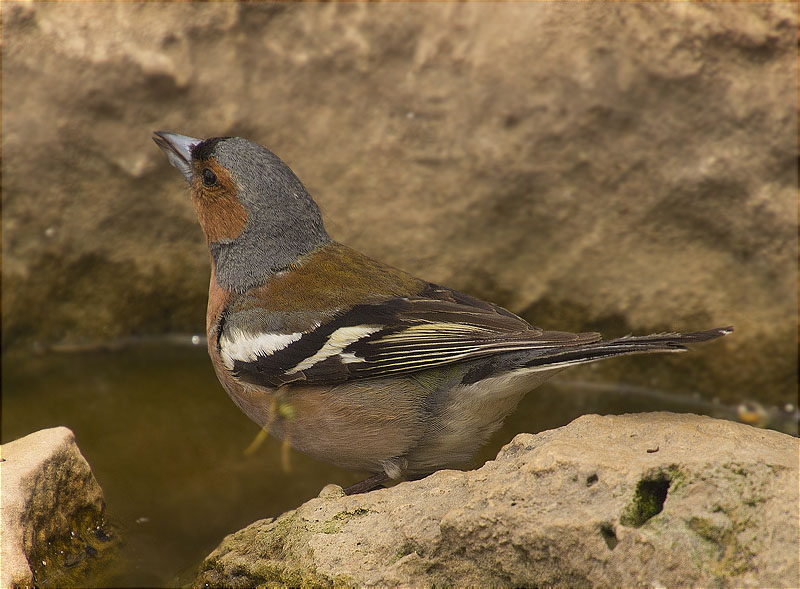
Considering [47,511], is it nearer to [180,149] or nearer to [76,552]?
[76,552]

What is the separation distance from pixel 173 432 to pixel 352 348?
6.76 feet

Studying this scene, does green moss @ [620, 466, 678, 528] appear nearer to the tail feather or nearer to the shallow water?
the tail feather

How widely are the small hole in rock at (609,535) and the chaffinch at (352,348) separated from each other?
3.13ft

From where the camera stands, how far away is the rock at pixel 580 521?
101 inches

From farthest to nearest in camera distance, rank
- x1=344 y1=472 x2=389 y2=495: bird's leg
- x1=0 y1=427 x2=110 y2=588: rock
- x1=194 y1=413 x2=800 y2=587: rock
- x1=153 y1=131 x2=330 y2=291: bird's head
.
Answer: x1=153 y1=131 x2=330 y2=291: bird's head → x1=344 y1=472 x2=389 y2=495: bird's leg → x1=0 y1=427 x2=110 y2=588: rock → x1=194 y1=413 x2=800 y2=587: rock

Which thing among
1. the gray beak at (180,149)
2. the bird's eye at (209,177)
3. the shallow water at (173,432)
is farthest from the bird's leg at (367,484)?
the gray beak at (180,149)

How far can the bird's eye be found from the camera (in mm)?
4684

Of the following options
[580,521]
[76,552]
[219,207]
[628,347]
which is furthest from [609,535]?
[219,207]

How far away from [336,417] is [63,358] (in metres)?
3.32

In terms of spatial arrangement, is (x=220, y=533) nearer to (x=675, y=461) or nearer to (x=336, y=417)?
(x=336, y=417)

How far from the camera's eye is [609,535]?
2672 mm

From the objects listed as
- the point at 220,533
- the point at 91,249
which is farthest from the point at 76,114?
the point at 220,533

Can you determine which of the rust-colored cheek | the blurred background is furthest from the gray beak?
the blurred background

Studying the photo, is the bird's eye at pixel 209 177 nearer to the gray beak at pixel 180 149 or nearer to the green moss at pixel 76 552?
the gray beak at pixel 180 149
